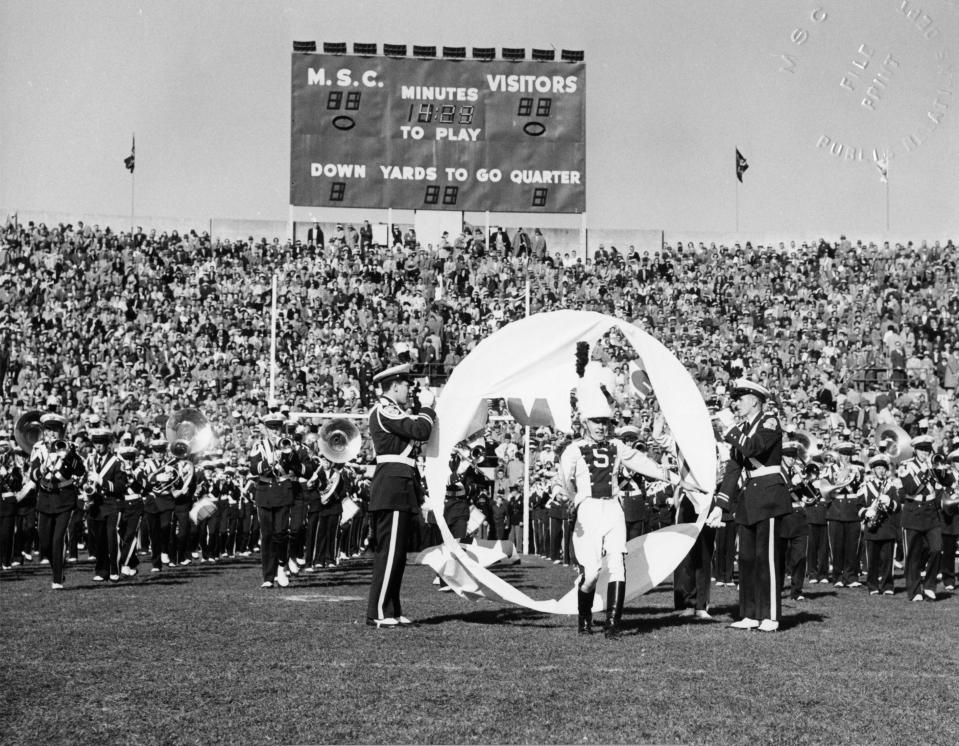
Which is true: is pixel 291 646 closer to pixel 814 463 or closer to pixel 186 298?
pixel 814 463

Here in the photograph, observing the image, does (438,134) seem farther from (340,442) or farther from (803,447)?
(803,447)

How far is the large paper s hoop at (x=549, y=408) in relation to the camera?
481 inches

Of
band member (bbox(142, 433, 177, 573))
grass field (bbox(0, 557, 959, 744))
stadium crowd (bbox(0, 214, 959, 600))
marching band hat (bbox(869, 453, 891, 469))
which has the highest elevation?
stadium crowd (bbox(0, 214, 959, 600))

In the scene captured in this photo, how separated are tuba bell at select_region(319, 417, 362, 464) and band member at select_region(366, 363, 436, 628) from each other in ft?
30.6

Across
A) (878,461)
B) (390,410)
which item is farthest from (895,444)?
(390,410)

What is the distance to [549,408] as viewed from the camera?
45.4ft

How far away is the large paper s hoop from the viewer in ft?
40.1

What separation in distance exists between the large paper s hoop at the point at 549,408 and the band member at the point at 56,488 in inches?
238

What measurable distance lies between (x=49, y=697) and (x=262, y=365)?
2958 centimetres

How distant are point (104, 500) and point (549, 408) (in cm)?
668

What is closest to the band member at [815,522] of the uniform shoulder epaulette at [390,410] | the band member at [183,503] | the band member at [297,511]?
the band member at [297,511]

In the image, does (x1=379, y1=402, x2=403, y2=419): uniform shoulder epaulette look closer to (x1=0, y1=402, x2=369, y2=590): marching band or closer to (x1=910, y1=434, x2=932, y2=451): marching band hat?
(x1=0, y1=402, x2=369, y2=590): marching band

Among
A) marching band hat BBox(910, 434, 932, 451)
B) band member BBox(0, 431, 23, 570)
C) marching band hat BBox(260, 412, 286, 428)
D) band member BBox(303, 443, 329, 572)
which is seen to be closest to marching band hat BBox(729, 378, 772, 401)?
marching band hat BBox(910, 434, 932, 451)

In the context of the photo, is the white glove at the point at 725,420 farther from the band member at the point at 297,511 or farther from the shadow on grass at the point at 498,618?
the band member at the point at 297,511
